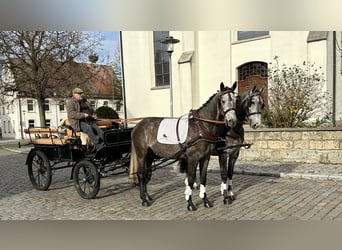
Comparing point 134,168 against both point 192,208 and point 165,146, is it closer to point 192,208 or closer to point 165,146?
point 165,146

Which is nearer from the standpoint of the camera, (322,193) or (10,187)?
(322,193)

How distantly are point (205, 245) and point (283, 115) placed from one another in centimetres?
626

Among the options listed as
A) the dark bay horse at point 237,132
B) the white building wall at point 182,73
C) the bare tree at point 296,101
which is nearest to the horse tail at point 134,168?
the dark bay horse at point 237,132

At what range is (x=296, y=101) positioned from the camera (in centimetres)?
901

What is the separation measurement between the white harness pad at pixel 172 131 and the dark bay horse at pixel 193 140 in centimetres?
5

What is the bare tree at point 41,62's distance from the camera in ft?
49.3

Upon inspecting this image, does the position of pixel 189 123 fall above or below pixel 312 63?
below

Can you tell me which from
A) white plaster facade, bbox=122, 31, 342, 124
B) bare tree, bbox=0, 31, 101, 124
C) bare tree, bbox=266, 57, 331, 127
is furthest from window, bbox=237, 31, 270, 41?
bare tree, bbox=0, 31, 101, 124

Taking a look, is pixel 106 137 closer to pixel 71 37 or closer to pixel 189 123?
pixel 189 123

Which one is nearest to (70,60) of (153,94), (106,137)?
(153,94)

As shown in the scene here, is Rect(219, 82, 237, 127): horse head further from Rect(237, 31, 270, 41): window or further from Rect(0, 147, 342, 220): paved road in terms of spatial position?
Rect(237, 31, 270, 41): window

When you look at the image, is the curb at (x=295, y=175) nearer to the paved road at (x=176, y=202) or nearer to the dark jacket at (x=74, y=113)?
the paved road at (x=176, y=202)

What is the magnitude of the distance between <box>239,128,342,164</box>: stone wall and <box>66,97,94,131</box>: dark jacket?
4.83 metres

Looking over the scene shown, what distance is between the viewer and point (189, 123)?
491 cm
